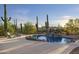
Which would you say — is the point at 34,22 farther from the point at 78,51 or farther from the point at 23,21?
the point at 78,51

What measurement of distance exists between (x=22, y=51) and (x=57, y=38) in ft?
1.43

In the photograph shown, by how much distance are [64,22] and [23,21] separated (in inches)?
18.8

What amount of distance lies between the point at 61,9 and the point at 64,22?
157 mm

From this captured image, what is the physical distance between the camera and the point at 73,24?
7.71 meters

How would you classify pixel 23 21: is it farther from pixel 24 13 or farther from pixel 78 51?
pixel 78 51

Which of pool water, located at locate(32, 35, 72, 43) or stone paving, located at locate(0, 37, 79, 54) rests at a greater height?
pool water, located at locate(32, 35, 72, 43)

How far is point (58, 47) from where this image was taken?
7691 millimetres

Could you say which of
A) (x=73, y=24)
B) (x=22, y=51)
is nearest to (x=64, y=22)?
(x=73, y=24)

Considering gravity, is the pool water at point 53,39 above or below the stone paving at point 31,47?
above
